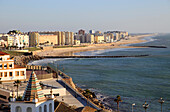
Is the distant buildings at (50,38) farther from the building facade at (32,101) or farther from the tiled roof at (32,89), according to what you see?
the tiled roof at (32,89)

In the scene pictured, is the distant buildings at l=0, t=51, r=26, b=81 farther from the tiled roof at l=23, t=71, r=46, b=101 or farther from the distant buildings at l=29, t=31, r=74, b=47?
the distant buildings at l=29, t=31, r=74, b=47

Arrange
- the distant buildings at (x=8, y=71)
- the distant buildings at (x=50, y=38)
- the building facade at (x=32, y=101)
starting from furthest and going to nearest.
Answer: the distant buildings at (x=50, y=38) < the distant buildings at (x=8, y=71) < the building facade at (x=32, y=101)

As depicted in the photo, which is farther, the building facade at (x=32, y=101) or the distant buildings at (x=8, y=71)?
the distant buildings at (x=8, y=71)

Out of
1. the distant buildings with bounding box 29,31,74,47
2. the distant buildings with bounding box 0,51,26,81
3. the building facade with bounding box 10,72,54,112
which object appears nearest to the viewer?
the building facade with bounding box 10,72,54,112

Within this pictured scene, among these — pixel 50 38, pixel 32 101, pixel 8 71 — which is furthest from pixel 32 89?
pixel 50 38

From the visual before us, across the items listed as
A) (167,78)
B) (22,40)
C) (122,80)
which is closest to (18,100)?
(122,80)

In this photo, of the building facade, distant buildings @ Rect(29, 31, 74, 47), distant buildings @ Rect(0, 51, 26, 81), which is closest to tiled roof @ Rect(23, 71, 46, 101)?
the building facade

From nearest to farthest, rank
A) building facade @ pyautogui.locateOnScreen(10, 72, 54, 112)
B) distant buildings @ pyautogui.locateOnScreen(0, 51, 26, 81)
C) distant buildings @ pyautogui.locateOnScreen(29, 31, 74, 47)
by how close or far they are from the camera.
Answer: building facade @ pyautogui.locateOnScreen(10, 72, 54, 112) → distant buildings @ pyautogui.locateOnScreen(0, 51, 26, 81) → distant buildings @ pyautogui.locateOnScreen(29, 31, 74, 47)

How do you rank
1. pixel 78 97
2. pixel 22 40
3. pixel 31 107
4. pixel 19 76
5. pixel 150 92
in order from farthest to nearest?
1. pixel 22 40
2. pixel 150 92
3. pixel 19 76
4. pixel 78 97
5. pixel 31 107

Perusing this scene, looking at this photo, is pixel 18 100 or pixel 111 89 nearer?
pixel 18 100

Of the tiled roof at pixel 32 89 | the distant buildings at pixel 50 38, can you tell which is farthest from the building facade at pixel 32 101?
the distant buildings at pixel 50 38

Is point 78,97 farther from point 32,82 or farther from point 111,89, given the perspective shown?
point 32,82
